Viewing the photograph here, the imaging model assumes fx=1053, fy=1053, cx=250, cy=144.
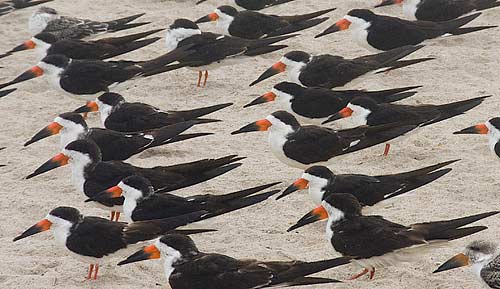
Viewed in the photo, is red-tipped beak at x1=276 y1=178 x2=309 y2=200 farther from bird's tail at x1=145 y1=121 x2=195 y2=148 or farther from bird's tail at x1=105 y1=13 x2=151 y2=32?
bird's tail at x1=105 y1=13 x2=151 y2=32

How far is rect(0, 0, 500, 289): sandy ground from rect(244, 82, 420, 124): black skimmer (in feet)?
1.19

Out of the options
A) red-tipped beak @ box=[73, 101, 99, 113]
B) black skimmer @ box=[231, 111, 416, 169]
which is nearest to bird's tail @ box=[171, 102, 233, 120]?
black skimmer @ box=[231, 111, 416, 169]

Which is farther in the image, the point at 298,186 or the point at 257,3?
the point at 257,3

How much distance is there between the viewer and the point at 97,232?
19.8ft

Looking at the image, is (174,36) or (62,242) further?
(174,36)

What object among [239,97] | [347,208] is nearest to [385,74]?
[239,97]

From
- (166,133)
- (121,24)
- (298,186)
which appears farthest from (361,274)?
(121,24)

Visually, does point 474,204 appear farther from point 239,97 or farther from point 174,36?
point 174,36

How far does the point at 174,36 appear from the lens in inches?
383

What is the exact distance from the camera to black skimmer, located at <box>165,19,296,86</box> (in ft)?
30.3

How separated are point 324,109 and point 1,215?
8.43 ft

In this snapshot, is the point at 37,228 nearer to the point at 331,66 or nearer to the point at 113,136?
the point at 113,136

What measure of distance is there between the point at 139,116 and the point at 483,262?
336 cm

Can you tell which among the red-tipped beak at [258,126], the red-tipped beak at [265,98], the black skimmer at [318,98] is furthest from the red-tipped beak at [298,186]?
the red-tipped beak at [265,98]
